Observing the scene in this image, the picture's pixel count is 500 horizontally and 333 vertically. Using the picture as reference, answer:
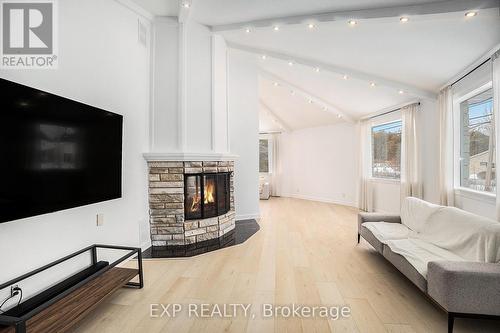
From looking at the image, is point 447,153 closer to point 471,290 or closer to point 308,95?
point 471,290

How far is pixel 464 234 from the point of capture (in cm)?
251

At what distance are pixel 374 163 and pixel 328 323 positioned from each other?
5513 millimetres

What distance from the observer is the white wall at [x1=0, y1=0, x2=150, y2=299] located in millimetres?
1998

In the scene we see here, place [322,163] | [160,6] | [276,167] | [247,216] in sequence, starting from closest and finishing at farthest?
[160,6], [247,216], [322,163], [276,167]

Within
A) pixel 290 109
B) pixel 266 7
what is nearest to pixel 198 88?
pixel 266 7

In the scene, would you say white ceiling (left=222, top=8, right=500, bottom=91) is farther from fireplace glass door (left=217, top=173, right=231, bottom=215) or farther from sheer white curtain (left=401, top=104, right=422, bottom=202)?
fireplace glass door (left=217, top=173, right=231, bottom=215)

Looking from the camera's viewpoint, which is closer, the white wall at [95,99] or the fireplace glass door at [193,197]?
the white wall at [95,99]

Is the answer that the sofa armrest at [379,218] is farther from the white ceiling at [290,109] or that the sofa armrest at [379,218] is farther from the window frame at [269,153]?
the window frame at [269,153]

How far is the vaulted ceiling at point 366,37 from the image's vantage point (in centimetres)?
278

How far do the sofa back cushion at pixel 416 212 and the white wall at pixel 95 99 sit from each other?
12.1 feet

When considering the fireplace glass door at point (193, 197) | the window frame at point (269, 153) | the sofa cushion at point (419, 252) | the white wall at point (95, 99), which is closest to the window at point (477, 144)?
the sofa cushion at point (419, 252)

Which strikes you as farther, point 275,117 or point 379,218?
point 275,117

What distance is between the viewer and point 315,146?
8.41 metres

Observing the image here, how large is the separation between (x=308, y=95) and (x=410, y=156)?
2.66 m
